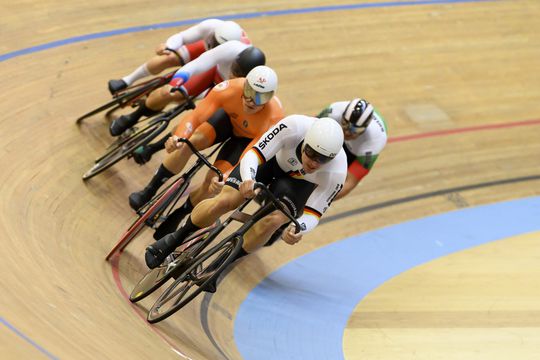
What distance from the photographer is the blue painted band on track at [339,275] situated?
5.07 meters

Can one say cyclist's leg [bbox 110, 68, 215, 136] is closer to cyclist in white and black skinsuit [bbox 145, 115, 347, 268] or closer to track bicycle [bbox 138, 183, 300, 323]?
cyclist in white and black skinsuit [bbox 145, 115, 347, 268]

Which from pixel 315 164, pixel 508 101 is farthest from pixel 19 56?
pixel 508 101

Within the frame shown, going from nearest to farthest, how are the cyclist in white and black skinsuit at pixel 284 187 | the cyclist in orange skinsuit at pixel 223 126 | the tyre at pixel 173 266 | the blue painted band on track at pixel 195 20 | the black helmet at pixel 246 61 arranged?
the tyre at pixel 173 266
the cyclist in white and black skinsuit at pixel 284 187
the cyclist in orange skinsuit at pixel 223 126
the black helmet at pixel 246 61
the blue painted band on track at pixel 195 20

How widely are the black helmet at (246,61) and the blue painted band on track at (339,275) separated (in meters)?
1.44

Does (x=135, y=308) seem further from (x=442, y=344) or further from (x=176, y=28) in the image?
(x=176, y=28)

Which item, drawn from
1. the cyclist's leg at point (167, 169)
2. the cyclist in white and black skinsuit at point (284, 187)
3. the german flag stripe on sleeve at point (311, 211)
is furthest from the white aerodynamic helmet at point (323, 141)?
the cyclist's leg at point (167, 169)

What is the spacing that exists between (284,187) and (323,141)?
531 millimetres

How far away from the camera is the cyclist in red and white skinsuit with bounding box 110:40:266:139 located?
5309 mm

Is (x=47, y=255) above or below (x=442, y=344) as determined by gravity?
above

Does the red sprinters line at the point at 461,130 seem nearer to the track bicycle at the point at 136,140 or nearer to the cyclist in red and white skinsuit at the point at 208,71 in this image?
the cyclist in red and white skinsuit at the point at 208,71

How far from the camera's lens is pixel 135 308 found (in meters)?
4.46

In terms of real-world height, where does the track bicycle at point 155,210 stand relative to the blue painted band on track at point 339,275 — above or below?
above

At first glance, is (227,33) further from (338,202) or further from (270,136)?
(338,202)

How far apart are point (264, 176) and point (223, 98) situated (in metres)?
0.58
